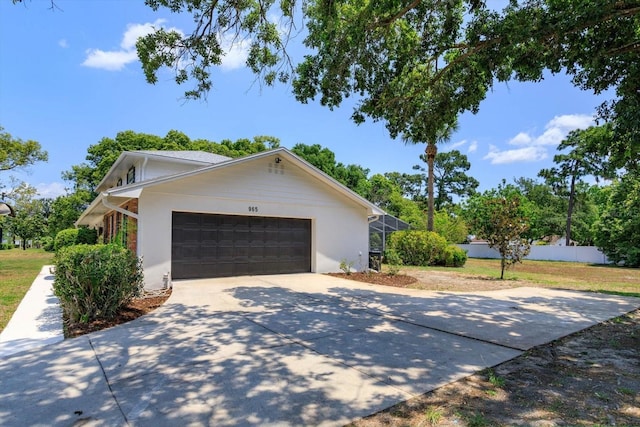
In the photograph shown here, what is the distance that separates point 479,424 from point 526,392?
0.99m

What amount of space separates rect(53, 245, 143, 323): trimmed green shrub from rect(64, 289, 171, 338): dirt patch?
0.14 metres

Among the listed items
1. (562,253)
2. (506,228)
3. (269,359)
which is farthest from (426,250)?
(562,253)

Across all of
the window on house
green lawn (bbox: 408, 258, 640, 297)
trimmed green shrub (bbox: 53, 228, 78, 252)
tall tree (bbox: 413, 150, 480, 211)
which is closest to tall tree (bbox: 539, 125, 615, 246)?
tall tree (bbox: 413, 150, 480, 211)

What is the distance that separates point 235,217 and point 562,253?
100.0 ft

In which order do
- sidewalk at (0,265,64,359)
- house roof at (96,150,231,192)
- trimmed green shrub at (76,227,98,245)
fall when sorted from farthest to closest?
trimmed green shrub at (76,227,98,245)
house roof at (96,150,231,192)
sidewalk at (0,265,64,359)

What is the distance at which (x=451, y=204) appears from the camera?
4856 cm

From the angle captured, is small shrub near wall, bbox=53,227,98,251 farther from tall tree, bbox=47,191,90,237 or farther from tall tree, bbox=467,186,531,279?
tall tree, bbox=467,186,531,279

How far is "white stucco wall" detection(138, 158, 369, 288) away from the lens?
32.3ft

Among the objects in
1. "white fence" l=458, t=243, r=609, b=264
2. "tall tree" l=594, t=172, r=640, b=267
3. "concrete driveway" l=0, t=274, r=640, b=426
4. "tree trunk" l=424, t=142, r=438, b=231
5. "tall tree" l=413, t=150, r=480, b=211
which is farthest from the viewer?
"tall tree" l=413, t=150, r=480, b=211

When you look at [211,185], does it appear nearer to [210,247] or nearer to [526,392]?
[210,247]

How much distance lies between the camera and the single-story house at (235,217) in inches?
389

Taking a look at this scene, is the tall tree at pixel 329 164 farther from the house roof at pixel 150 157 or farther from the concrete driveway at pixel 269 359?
the concrete driveway at pixel 269 359

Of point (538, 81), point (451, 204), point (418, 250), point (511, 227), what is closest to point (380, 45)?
point (538, 81)

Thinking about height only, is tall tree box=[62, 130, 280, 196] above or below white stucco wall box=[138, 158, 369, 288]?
above
